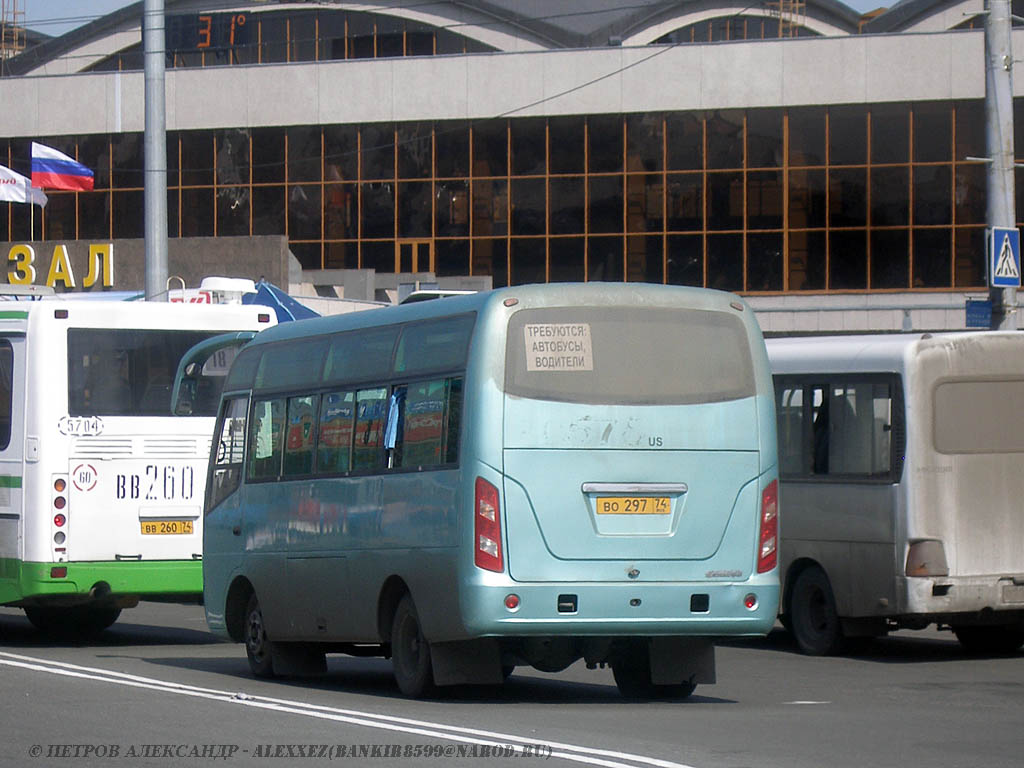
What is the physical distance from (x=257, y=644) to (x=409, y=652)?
89.6 inches

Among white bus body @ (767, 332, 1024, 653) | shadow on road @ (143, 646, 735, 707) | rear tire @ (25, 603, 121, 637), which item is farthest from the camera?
rear tire @ (25, 603, 121, 637)

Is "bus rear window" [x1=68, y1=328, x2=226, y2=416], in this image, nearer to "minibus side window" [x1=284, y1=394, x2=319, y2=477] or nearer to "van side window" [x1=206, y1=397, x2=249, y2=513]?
"van side window" [x1=206, y1=397, x2=249, y2=513]

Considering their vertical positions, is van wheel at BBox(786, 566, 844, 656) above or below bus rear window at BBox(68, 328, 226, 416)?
below

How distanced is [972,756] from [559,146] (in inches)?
1656

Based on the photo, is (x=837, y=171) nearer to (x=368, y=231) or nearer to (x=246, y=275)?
(x=368, y=231)

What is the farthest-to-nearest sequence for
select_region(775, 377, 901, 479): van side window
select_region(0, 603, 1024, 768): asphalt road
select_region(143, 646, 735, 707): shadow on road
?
select_region(775, 377, 901, 479): van side window < select_region(143, 646, 735, 707): shadow on road < select_region(0, 603, 1024, 768): asphalt road

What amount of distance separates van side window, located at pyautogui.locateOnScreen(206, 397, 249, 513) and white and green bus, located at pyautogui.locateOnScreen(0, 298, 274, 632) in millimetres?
1976

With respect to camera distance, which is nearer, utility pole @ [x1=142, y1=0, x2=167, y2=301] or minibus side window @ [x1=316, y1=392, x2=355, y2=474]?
minibus side window @ [x1=316, y1=392, x2=355, y2=474]

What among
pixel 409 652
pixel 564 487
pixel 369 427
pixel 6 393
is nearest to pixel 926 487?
pixel 564 487

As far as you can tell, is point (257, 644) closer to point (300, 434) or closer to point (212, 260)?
point (300, 434)

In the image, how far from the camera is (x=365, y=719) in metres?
10.5

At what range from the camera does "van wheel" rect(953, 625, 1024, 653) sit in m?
16.5

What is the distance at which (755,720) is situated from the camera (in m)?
10.8

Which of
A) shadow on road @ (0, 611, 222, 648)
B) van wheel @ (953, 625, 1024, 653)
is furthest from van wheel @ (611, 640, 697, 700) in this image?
shadow on road @ (0, 611, 222, 648)
